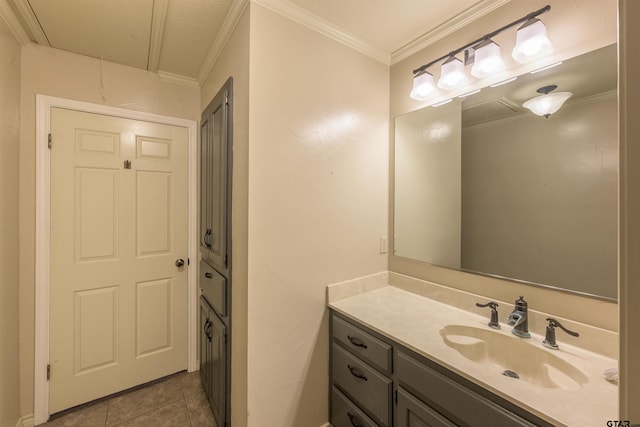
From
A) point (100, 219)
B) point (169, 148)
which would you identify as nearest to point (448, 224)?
point (169, 148)

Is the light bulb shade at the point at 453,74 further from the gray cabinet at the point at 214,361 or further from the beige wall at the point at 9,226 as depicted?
the beige wall at the point at 9,226

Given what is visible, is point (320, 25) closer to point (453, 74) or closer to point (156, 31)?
point (453, 74)

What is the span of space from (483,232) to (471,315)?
45cm

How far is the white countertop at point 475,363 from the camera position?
2.50 feet

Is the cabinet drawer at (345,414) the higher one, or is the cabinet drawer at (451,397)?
the cabinet drawer at (451,397)

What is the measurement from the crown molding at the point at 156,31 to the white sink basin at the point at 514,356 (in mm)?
2157

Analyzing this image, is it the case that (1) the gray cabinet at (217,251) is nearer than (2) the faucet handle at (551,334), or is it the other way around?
(2) the faucet handle at (551,334)

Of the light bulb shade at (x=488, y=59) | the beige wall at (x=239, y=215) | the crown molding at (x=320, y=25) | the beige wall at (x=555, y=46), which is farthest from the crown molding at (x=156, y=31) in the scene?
the light bulb shade at (x=488, y=59)

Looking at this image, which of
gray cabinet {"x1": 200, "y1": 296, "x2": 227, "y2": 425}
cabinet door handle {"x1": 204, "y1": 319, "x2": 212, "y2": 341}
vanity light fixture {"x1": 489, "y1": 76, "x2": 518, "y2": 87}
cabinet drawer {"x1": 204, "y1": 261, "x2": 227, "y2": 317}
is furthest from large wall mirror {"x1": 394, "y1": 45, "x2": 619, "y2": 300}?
cabinet door handle {"x1": 204, "y1": 319, "x2": 212, "y2": 341}

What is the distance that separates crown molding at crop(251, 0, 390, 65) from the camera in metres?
1.33

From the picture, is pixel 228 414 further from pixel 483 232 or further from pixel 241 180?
pixel 483 232

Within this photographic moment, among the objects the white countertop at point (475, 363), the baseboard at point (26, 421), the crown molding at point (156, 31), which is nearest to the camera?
the white countertop at point (475, 363)

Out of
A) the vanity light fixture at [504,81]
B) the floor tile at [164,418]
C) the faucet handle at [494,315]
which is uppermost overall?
the vanity light fixture at [504,81]

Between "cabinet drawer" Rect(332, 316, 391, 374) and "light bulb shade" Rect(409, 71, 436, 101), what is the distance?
1410 mm
